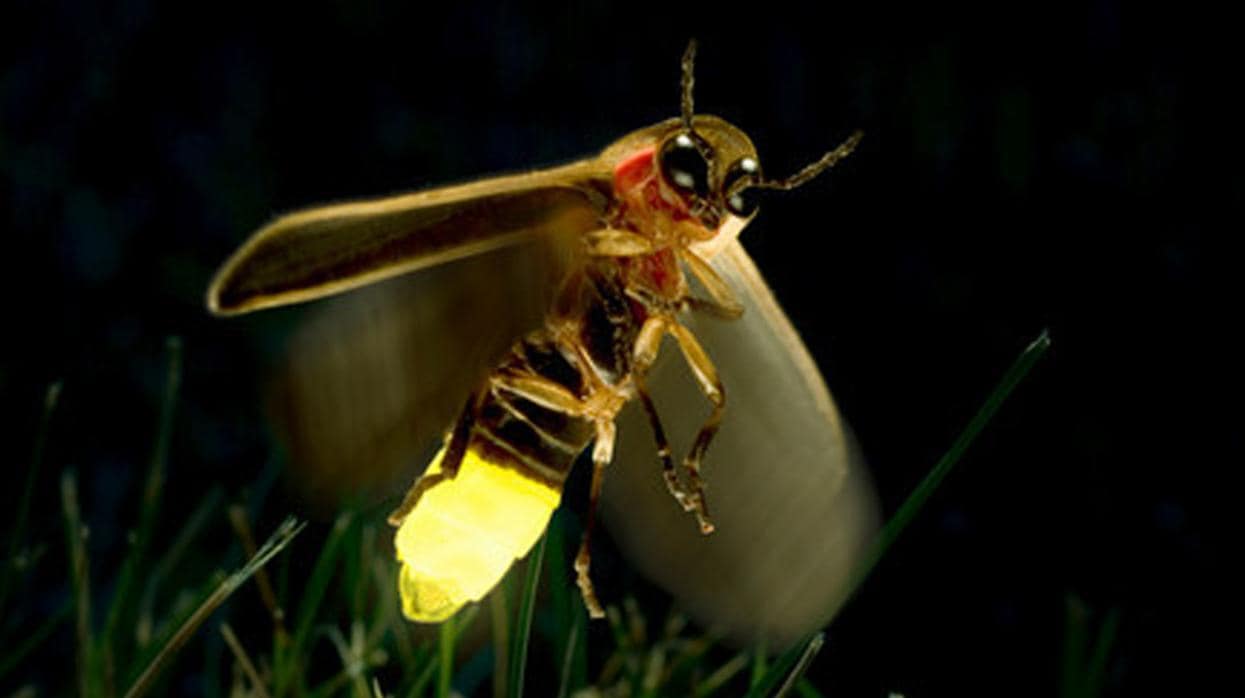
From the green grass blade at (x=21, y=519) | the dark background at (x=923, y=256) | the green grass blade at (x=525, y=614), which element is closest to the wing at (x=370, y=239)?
the green grass blade at (x=525, y=614)

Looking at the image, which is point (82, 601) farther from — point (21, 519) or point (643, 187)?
point (643, 187)

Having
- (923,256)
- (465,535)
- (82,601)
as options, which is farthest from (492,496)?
(923,256)

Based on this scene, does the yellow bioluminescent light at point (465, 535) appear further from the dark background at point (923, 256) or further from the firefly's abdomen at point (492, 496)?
the dark background at point (923, 256)

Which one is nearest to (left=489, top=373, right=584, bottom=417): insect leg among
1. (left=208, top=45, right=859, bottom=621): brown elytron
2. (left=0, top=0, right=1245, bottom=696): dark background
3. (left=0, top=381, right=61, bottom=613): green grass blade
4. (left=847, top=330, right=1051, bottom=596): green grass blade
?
(left=208, top=45, right=859, bottom=621): brown elytron

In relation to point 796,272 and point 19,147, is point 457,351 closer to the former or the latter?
point 796,272

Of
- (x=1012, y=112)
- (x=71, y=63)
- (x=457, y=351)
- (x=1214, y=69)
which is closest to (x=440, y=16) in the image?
(x=71, y=63)

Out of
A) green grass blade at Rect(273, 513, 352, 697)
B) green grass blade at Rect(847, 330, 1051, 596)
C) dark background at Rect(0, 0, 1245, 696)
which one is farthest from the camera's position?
dark background at Rect(0, 0, 1245, 696)

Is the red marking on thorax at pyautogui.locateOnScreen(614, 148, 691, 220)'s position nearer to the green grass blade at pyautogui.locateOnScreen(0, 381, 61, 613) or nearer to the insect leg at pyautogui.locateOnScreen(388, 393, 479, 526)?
the insect leg at pyautogui.locateOnScreen(388, 393, 479, 526)
